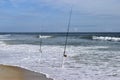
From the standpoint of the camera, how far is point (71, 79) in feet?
39.7

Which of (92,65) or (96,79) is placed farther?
(92,65)

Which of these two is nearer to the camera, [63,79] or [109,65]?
[63,79]

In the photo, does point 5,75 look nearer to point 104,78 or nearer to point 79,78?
point 79,78

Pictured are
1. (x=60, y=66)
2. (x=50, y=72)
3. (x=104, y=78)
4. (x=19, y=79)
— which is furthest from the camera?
(x=60, y=66)

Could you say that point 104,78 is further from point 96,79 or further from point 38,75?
point 38,75

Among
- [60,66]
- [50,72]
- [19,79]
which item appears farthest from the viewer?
[60,66]

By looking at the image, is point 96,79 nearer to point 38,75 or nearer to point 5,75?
point 38,75

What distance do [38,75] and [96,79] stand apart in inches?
91.9

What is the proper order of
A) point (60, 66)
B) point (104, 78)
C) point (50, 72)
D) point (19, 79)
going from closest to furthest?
point (19, 79) → point (104, 78) → point (50, 72) → point (60, 66)

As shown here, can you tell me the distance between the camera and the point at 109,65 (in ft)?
52.4

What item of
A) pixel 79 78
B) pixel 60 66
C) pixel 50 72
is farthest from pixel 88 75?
pixel 60 66

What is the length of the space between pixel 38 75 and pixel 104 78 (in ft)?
8.62

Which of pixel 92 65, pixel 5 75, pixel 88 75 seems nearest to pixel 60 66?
pixel 92 65

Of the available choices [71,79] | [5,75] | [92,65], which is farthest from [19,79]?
[92,65]
